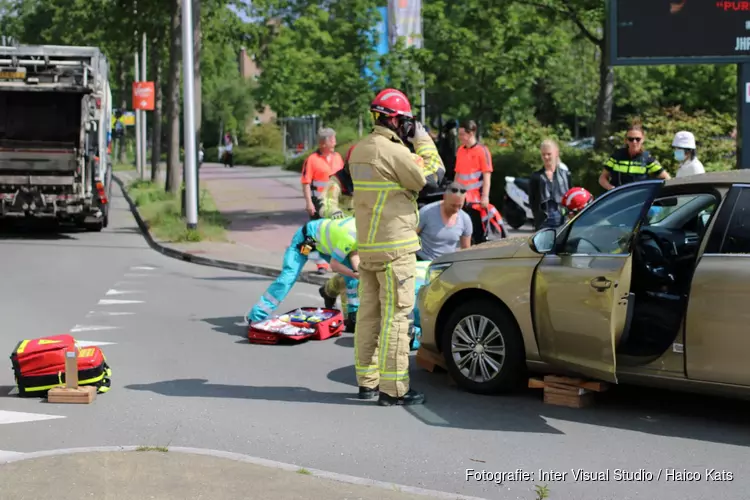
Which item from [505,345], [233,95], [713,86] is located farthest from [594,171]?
[233,95]

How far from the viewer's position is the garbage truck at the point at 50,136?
20203 millimetres

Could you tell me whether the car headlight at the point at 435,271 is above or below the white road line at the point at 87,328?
above

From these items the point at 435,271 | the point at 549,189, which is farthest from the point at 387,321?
the point at 549,189

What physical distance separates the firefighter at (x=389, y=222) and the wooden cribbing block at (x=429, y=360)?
29.0 inches

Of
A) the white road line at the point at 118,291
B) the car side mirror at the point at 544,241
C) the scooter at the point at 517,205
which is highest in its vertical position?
the car side mirror at the point at 544,241

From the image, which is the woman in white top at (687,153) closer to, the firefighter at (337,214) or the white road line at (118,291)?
the firefighter at (337,214)

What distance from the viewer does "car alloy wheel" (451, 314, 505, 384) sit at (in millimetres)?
7629

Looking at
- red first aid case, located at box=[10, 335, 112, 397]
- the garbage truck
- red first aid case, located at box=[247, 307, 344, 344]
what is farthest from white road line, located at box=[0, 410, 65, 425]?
the garbage truck

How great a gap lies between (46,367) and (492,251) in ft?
10.3

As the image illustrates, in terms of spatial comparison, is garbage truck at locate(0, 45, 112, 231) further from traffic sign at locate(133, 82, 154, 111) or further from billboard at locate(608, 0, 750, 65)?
traffic sign at locate(133, 82, 154, 111)

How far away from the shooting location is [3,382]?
8383 mm

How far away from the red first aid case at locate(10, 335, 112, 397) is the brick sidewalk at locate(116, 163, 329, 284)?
6.68 m

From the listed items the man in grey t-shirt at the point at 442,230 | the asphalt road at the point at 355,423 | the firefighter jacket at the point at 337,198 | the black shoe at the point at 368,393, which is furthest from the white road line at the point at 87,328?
the black shoe at the point at 368,393

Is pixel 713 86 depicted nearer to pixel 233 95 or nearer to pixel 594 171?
pixel 594 171
